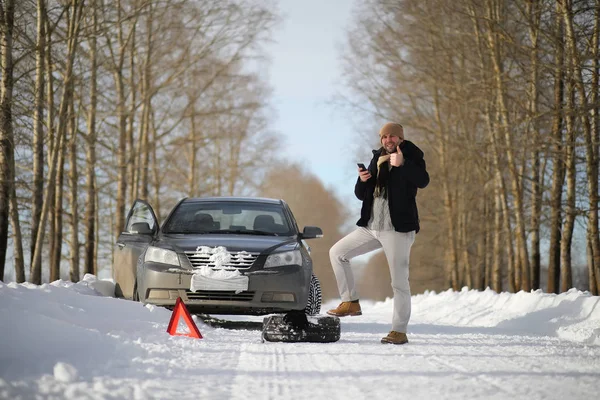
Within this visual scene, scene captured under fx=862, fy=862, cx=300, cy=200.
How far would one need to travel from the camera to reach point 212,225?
10844 mm

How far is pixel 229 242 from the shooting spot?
973 centimetres

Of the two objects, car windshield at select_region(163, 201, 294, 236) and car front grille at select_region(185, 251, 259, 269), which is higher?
car windshield at select_region(163, 201, 294, 236)

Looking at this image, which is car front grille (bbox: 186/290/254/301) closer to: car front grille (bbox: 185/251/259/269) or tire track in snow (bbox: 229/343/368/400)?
car front grille (bbox: 185/251/259/269)

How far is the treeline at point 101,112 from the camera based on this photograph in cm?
1630

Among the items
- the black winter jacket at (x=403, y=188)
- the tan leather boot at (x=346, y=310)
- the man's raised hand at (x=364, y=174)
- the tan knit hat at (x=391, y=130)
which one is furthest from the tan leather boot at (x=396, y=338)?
the tan knit hat at (x=391, y=130)

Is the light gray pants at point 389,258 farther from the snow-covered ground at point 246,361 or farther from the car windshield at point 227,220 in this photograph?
the car windshield at point 227,220

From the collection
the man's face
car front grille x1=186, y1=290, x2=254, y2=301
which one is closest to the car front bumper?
car front grille x1=186, y1=290, x2=254, y2=301

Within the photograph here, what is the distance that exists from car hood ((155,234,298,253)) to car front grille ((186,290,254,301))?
0.49 meters

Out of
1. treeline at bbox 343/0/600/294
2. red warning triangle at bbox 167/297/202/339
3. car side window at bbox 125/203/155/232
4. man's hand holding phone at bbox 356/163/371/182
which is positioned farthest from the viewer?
treeline at bbox 343/0/600/294

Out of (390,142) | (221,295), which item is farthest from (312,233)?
(390,142)

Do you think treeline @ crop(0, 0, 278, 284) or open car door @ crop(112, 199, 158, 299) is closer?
open car door @ crop(112, 199, 158, 299)

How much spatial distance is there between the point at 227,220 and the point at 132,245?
4.46 feet

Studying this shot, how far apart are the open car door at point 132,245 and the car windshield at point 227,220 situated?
0.37 meters

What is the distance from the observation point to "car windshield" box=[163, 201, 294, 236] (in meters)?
10.8
